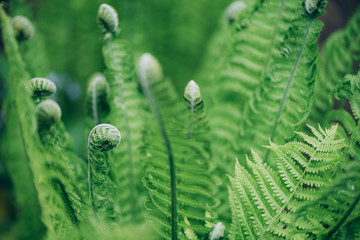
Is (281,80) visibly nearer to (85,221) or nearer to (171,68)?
(85,221)

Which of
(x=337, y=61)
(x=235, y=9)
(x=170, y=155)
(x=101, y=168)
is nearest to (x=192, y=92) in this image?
(x=170, y=155)

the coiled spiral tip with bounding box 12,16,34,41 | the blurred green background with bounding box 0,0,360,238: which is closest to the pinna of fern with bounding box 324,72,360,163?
the coiled spiral tip with bounding box 12,16,34,41

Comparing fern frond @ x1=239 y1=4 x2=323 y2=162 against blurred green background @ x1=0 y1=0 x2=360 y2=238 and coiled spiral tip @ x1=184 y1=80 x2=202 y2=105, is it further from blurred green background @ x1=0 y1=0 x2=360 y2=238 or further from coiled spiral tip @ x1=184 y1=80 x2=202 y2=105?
blurred green background @ x1=0 y1=0 x2=360 y2=238

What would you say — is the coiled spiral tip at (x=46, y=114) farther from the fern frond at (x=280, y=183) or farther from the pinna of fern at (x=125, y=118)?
the fern frond at (x=280, y=183)

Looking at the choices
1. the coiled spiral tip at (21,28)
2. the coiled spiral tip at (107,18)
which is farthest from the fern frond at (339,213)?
the coiled spiral tip at (21,28)

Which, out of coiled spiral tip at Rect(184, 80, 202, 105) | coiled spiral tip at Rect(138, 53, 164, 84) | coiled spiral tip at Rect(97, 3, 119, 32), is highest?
coiled spiral tip at Rect(97, 3, 119, 32)

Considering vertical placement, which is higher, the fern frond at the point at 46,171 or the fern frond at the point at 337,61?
the fern frond at the point at 337,61
